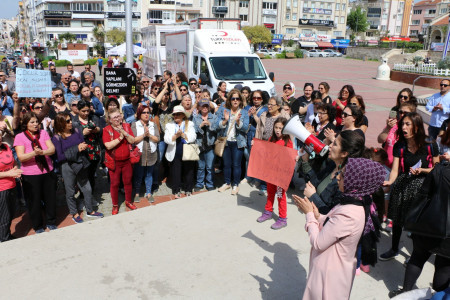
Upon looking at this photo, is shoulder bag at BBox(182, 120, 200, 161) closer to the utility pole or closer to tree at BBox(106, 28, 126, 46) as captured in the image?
the utility pole

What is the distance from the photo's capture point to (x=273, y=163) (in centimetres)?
503

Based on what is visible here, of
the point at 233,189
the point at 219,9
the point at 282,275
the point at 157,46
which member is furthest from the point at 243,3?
the point at 282,275

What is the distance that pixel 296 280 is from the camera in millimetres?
4113

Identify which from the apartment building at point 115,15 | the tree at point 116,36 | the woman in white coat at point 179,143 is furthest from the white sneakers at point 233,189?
the apartment building at point 115,15

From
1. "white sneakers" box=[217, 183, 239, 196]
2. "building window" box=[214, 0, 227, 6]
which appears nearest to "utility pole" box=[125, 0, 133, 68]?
"white sneakers" box=[217, 183, 239, 196]

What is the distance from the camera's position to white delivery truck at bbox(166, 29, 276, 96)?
11445 millimetres

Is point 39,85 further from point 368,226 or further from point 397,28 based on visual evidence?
point 397,28

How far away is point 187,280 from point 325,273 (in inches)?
76.4

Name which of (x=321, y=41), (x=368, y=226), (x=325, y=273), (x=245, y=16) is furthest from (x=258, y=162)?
(x=321, y=41)

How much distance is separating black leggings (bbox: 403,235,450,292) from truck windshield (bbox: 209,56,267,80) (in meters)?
8.81

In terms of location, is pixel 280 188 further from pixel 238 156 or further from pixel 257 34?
pixel 257 34

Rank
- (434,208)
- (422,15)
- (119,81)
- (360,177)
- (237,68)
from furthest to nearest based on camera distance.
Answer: (422,15) → (237,68) → (119,81) → (434,208) → (360,177)

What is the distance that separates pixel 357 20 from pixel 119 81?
95263mm

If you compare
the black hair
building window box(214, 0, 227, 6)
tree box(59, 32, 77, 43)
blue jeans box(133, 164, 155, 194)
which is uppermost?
building window box(214, 0, 227, 6)
